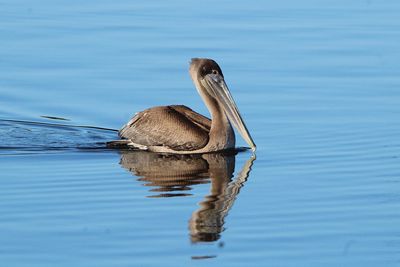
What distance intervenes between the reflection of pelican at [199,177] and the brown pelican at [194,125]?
0.41 ft

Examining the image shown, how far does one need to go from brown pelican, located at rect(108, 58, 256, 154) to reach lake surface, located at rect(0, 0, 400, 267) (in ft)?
0.67

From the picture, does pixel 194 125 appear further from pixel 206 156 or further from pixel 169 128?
pixel 206 156

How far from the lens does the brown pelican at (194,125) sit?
11758mm

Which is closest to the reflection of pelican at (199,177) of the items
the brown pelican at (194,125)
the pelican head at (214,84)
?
the brown pelican at (194,125)

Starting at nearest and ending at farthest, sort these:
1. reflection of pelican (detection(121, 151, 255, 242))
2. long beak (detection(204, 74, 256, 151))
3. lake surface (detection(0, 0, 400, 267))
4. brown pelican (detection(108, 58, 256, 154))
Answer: lake surface (detection(0, 0, 400, 267)) → reflection of pelican (detection(121, 151, 255, 242)) → brown pelican (detection(108, 58, 256, 154)) → long beak (detection(204, 74, 256, 151))

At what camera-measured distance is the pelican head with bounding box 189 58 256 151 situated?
1205 cm

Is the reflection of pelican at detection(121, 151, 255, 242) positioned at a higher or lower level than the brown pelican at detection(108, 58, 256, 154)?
lower

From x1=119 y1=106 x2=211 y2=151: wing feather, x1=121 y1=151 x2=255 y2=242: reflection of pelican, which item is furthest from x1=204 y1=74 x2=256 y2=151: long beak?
x1=121 y1=151 x2=255 y2=242: reflection of pelican

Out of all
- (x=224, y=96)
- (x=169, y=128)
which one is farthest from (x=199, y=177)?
(x=224, y=96)

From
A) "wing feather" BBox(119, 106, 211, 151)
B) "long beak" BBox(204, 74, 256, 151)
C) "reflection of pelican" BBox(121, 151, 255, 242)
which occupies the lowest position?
"reflection of pelican" BBox(121, 151, 255, 242)

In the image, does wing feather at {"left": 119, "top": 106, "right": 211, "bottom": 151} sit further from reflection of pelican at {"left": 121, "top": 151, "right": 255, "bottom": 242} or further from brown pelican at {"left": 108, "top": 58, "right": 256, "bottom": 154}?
reflection of pelican at {"left": 121, "top": 151, "right": 255, "bottom": 242}

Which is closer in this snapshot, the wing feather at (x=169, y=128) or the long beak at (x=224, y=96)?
the wing feather at (x=169, y=128)

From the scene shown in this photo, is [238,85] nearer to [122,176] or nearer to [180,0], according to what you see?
[122,176]

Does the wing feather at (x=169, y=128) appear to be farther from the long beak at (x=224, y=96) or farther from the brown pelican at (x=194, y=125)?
the long beak at (x=224, y=96)
